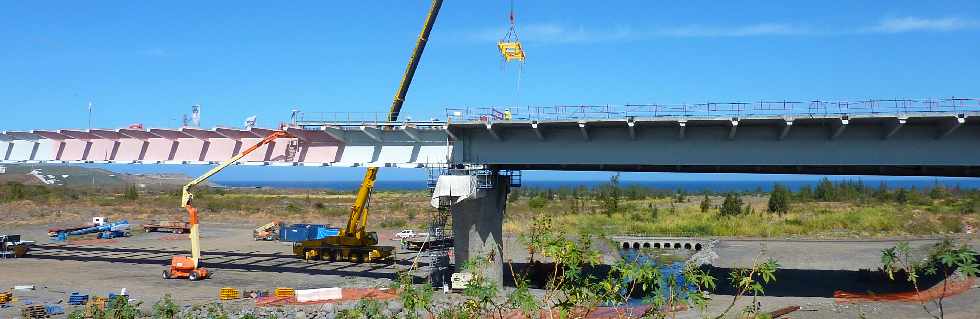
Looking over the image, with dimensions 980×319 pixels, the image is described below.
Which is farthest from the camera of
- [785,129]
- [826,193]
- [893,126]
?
[826,193]

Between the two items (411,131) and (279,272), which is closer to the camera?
(411,131)

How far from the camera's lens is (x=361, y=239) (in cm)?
4388

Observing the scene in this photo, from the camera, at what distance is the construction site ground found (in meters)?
29.0

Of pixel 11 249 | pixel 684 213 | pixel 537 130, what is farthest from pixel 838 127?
pixel 684 213

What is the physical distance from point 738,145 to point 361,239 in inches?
892

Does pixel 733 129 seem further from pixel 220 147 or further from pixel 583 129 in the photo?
pixel 220 147

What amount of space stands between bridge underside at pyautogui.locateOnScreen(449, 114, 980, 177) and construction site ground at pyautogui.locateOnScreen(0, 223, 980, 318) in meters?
4.75

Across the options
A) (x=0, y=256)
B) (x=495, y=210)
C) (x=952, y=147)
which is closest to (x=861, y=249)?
(x=952, y=147)

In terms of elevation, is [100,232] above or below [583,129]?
below

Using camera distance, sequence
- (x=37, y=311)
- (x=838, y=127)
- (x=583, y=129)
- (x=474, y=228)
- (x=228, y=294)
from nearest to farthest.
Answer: (x=37, y=311) < (x=838, y=127) < (x=583, y=129) < (x=228, y=294) < (x=474, y=228)

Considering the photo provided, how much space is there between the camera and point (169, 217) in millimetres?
82750

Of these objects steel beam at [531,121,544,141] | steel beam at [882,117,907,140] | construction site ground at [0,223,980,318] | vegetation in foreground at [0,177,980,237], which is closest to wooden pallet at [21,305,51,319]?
construction site ground at [0,223,980,318]

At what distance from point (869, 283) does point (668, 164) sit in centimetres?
1281

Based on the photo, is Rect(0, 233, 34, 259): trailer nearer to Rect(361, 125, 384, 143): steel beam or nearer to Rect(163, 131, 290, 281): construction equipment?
Rect(163, 131, 290, 281): construction equipment
